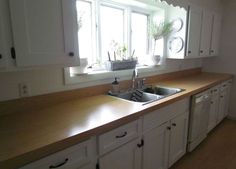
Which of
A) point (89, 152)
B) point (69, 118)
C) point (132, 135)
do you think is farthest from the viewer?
point (132, 135)

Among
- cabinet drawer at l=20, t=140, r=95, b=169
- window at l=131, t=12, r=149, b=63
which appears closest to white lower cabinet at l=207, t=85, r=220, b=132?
window at l=131, t=12, r=149, b=63

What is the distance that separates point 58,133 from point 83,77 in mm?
829

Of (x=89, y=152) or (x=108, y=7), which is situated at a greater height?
(x=108, y=7)

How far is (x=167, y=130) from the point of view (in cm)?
185

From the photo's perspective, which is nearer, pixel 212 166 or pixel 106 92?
pixel 106 92

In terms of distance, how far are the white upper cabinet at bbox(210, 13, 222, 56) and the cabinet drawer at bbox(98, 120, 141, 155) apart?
2657mm

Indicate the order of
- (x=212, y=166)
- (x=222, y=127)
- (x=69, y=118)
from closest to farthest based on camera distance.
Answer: (x=69, y=118), (x=212, y=166), (x=222, y=127)

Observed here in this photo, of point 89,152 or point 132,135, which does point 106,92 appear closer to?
point 132,135

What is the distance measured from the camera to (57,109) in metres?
1.46

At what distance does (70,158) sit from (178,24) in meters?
2.39

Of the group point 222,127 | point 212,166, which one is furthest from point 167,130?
point 222,127

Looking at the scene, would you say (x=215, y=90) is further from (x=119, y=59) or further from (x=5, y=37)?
(x=5, y=37)

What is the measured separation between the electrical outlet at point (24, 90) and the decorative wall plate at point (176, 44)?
2107 millimetres

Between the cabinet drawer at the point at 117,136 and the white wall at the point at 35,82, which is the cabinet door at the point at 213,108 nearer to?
the cabinet drawer at the point at 117,136
